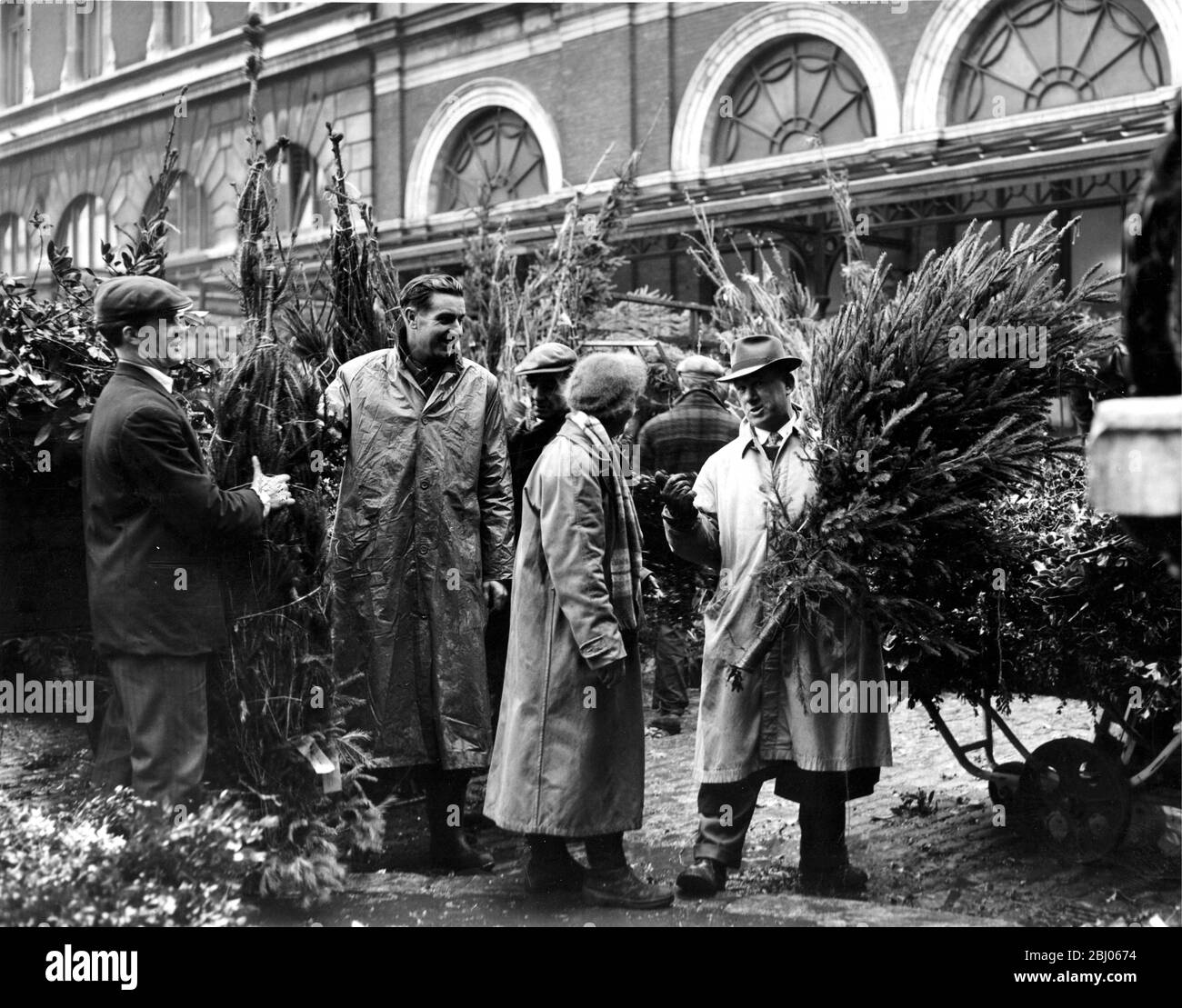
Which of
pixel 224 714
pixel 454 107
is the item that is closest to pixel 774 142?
pixel 454 107

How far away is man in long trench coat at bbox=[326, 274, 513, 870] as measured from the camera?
5086 millimetres

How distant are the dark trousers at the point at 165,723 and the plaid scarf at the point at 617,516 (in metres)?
1.34

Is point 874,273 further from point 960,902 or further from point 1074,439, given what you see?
point 960,902

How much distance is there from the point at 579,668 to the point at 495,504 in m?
0.83

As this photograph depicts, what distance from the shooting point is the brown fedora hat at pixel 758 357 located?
4.88 metres

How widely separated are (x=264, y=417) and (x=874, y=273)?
6.84 feet

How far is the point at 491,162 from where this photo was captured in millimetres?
20312

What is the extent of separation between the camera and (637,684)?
481cm

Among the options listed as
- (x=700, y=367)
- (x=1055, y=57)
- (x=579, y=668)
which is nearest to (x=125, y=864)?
(x=579, y=668)

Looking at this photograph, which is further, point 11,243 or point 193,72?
point 193,72

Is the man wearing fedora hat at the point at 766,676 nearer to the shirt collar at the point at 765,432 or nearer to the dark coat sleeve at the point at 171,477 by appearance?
the shirt collar at the point at 765,432

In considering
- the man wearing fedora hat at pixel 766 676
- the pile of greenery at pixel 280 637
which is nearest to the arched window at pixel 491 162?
the pile of greenery at pixel 280 637

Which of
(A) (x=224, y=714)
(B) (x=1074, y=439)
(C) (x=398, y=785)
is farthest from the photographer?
(C) (x=398, y=785)

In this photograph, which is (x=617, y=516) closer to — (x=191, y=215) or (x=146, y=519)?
(x=146, y=519)
